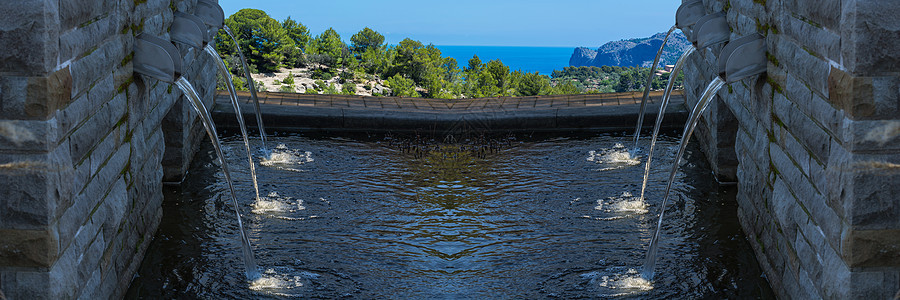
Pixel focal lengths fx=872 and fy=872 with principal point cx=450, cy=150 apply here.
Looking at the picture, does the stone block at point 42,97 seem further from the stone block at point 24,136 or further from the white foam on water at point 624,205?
the white foam on water at point 624,205

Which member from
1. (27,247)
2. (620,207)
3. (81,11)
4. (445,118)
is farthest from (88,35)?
(445,118)

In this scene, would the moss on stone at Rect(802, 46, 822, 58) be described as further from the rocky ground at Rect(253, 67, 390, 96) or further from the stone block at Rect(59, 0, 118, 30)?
the rocky ground at Rect(253, 67, 390, 96)

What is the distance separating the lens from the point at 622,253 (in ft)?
21.6

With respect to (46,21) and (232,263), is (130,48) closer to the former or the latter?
(232,263)

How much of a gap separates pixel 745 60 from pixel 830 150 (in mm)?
1926

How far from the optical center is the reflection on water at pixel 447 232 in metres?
5.98

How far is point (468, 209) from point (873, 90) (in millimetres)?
4239

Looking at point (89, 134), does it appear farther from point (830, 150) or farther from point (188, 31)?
point (830, 150)

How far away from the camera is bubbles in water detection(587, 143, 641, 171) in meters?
9.35

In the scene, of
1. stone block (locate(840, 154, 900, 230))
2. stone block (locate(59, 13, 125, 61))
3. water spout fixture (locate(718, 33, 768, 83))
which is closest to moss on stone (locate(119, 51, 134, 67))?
stone block (locate(59, 13, 125, 61))

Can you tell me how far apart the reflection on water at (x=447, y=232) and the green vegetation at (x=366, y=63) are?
32.1ft

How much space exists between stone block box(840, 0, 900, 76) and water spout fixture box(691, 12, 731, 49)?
4.33m

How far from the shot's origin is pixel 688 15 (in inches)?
381

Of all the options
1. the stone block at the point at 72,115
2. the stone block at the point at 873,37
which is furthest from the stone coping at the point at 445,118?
the stone block at the point at 873,37
